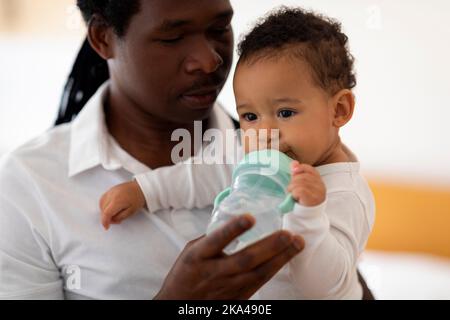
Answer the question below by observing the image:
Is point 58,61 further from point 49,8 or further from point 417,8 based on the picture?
point 417,8

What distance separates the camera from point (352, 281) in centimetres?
108

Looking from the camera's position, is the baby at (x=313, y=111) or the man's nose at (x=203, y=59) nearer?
the baby at (x=313, y=111)

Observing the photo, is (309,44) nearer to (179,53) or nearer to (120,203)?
(179,53)

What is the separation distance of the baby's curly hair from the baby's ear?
11 millimetres

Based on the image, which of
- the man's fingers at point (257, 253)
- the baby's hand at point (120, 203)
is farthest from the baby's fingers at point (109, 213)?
the man's fingers at point (257, 253)

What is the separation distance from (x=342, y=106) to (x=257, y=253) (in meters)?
0.30

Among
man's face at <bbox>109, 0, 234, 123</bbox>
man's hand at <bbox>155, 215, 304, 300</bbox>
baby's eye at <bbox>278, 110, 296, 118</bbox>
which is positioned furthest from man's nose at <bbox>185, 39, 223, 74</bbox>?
man's hand at <bbox>155, 215, 304, 300</bbox>

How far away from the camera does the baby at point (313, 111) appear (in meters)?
0.95

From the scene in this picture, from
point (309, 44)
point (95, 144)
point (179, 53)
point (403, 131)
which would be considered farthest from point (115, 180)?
point (403, 131)

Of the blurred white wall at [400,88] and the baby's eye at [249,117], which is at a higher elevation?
the blurred white wall at [400,88]

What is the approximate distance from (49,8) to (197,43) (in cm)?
214

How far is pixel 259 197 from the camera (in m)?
0.88

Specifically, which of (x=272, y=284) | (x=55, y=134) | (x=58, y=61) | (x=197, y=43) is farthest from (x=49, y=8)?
(x=272, y=284)

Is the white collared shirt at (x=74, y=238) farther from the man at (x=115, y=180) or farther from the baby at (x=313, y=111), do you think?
the baby at (x=313, y=111)
